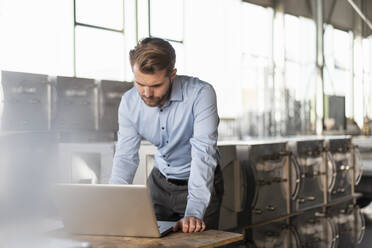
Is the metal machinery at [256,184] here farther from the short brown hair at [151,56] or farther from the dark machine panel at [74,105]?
the short brown hair at [151,56]

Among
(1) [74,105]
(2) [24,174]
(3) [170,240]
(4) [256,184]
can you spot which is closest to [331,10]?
(4) [256,184]

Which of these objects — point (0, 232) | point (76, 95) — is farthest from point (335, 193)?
point (0, 232)

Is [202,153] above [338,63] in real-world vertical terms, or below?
below

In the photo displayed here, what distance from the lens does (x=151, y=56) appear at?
1.39 m

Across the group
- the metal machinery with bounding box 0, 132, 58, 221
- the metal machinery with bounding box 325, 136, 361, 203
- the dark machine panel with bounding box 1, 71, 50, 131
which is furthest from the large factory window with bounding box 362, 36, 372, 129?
the metal machinery with bounding box 0, 132, 58, 221

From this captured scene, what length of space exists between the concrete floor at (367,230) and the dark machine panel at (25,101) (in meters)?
2.28

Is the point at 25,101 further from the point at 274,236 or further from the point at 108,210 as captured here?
the point at 108,210

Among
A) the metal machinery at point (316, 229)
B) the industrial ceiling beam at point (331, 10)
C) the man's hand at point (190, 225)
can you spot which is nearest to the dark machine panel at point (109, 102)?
the metal machinery at point (316, 229)

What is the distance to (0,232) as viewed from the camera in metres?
0.44

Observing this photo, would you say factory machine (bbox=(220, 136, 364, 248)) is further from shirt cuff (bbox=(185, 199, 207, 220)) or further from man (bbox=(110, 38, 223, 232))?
shirt cuff (bbox=(185, 199, 207, 220))

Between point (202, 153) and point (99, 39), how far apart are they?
4.09 m

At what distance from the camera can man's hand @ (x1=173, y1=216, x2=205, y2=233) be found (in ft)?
4.27

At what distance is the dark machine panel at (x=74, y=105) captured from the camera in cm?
341

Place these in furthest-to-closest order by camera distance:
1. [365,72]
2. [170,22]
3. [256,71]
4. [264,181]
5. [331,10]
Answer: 1. [365,72]
2. [331,10]
3. [256,71]
4. [170,22]
5. [264,181]
